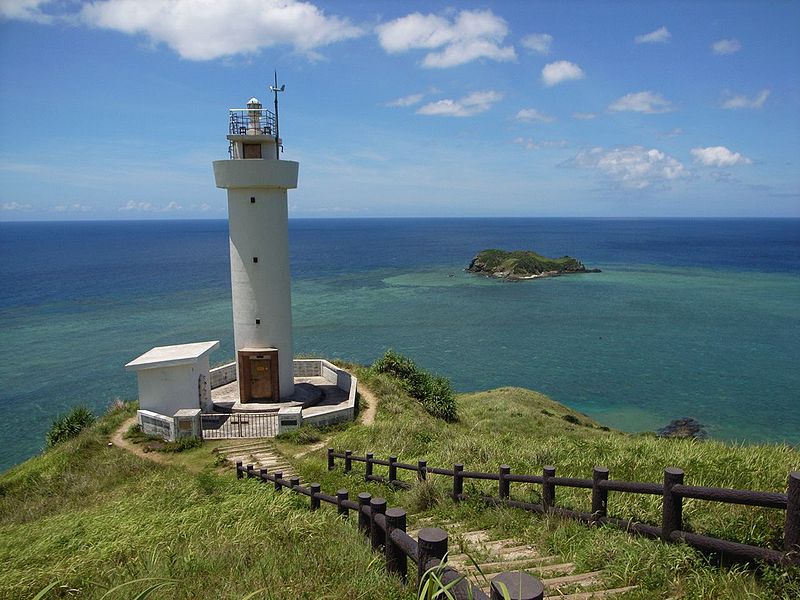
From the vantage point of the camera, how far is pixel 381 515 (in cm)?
474

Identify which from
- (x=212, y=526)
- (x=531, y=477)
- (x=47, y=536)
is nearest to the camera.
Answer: (x=531, y=477)

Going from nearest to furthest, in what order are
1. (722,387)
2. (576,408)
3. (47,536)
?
(47,536)
(576,408)
(722,387)

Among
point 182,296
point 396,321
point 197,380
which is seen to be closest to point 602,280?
point 396,321

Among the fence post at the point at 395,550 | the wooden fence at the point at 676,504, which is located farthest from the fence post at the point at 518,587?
the wooden fence at the point at 676,504

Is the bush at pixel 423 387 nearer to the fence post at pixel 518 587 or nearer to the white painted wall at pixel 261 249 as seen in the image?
the white painted wall at pixel 261 249

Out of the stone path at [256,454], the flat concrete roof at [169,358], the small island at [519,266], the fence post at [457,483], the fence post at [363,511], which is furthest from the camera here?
the small island at [519,266]

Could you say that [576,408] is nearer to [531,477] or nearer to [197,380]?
[197,380]

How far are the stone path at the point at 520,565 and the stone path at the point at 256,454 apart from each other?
8920 millimetres

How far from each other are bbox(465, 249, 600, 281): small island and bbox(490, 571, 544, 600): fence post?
8737 centimetres

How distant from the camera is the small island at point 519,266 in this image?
3597 inches

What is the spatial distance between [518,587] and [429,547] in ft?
3.10

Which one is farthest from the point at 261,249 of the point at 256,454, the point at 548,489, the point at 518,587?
the point at 518,587

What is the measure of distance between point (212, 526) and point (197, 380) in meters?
12.3

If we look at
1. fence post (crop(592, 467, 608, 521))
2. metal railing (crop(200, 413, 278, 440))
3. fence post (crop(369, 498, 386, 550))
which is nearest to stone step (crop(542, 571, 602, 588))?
fence post (crop(592, 467, 608, 521))
